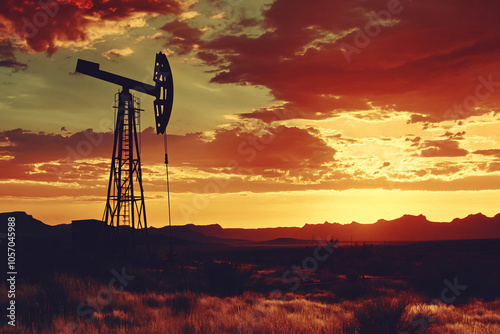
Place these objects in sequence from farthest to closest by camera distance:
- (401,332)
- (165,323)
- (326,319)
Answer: (326,319), (165,323), (401,332)

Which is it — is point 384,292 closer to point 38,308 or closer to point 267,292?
point 267,292

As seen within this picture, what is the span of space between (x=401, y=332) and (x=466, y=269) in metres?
17.4

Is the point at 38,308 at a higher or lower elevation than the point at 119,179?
lower

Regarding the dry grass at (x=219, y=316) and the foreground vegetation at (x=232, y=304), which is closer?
the dry grass at (x=219, y=316)

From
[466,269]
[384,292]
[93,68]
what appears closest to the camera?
[384,292]

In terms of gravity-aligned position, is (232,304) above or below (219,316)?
below

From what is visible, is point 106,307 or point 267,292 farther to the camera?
A: point 267,292

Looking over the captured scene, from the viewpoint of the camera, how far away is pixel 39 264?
93.9 feet

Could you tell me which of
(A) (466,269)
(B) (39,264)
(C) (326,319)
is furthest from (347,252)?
(C) (326,319)

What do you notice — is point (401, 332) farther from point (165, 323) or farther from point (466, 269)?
point (466, 269)

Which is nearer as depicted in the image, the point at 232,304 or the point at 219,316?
the point at 219,316

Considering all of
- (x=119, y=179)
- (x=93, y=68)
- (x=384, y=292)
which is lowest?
(x=384, y=292)

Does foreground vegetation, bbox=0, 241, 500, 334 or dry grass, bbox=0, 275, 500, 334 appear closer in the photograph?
dry grass, bbox=0, 275, 500, 334

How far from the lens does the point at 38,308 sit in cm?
1573
